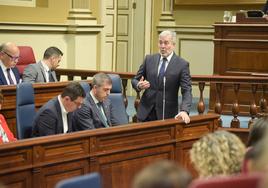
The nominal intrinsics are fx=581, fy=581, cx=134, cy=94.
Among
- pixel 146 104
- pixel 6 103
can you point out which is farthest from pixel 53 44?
pixel 146 104

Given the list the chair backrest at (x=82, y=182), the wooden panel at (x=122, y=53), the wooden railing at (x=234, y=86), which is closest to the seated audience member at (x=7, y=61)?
the wooden railing at (x=234, y=86)

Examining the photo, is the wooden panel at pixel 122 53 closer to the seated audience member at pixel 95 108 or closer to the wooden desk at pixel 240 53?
the wooden desk at pixel 240 53

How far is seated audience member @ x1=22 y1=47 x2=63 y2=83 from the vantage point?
6163 mm

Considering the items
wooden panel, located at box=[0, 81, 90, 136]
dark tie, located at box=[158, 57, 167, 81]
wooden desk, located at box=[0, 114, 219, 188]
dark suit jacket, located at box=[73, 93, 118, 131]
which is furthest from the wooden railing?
dark suit jacket, located at box=[73, 93, 118, 131]

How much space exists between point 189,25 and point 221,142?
7709 mm

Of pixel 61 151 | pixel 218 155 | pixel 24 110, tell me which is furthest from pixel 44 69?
pixel 218 155

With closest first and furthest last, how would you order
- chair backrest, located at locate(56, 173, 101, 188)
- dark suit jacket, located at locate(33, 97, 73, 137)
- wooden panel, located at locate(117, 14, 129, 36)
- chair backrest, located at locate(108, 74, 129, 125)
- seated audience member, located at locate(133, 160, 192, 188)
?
seated audience member, located at locate(133, 160, 192, 188) < chair backrest, located at locate(56, 173, 101, 188) < dark suit jacket, located at locate(33, 97, 73, 137) < chair backrest, located at locate(108, 74, 129, 125) < wooden panel, located at locate(117, 14, 129, 36)

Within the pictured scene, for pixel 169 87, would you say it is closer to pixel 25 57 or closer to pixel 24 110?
pixel 24 110

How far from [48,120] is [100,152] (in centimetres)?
48

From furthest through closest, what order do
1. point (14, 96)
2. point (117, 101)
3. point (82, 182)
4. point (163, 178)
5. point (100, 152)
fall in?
point (14, 96) → point (117, 101) → point (100, 152) → point (82, 182) → point (163, 178)

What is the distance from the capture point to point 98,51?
9320 millimetres

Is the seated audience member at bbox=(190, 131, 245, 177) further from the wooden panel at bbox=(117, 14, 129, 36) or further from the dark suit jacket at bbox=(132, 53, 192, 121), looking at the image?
the wooden panel at bbox=(117, 14, 129, 36)

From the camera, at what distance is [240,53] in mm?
7754

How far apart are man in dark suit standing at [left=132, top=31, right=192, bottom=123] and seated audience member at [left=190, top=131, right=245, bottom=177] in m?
2.11
